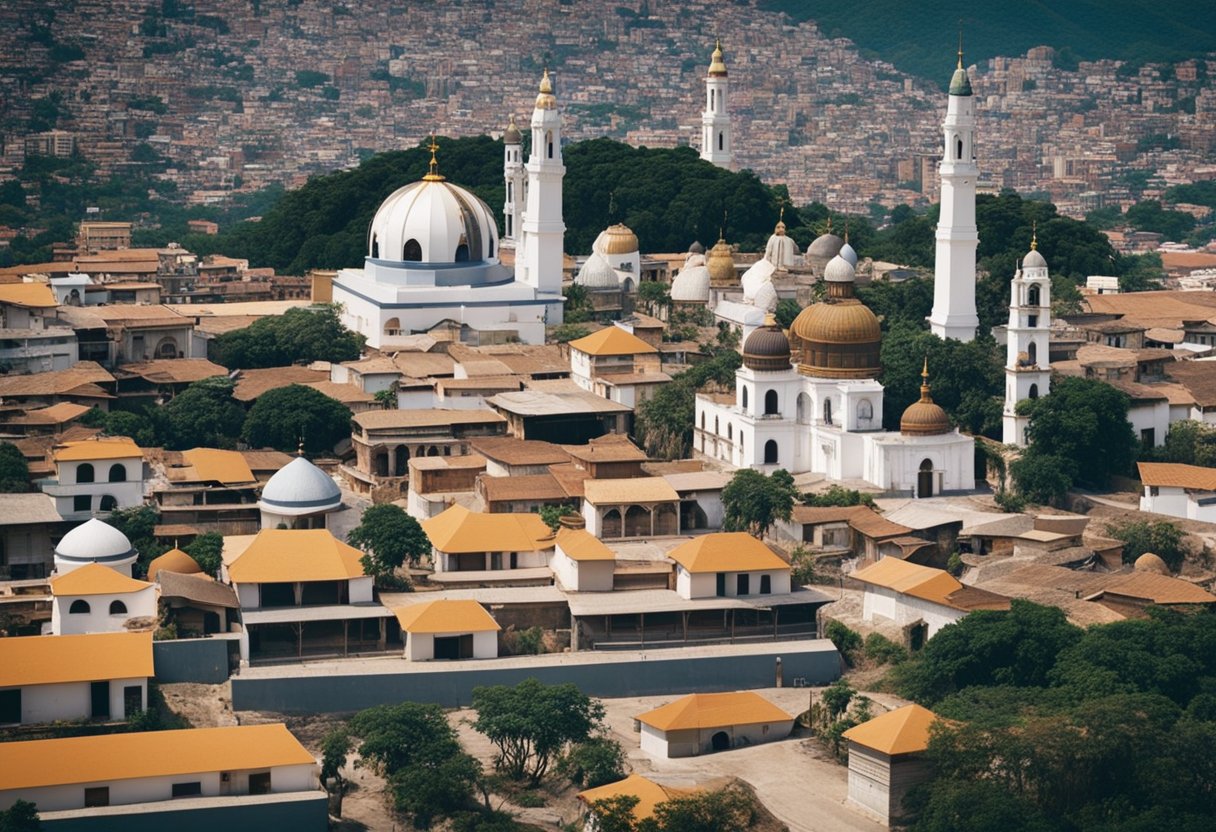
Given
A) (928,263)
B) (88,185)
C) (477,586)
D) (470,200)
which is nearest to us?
(477,586)

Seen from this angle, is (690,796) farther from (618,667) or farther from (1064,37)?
(1064,37)

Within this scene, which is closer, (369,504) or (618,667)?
(618,667)

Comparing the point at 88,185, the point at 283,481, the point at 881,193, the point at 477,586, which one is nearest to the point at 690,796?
the point at 477,586

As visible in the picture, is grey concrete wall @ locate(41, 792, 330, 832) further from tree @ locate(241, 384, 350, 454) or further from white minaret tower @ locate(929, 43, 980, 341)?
white minaret tower @ locate(929, 43, 980, 341)

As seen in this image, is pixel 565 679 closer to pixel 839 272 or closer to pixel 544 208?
pixel 839 272

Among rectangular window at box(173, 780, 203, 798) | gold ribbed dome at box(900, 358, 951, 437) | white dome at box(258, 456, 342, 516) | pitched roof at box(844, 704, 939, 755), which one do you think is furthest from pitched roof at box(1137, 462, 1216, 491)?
rectangular window at box(173, 780, 203, 798)

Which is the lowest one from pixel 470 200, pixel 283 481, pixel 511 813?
pixel 511 813

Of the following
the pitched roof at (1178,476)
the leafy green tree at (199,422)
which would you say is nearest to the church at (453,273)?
the leafy green tree at (199,422)
